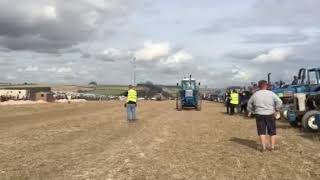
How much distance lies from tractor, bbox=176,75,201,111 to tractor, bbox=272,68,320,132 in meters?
17.8

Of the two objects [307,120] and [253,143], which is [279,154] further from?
[307,120]

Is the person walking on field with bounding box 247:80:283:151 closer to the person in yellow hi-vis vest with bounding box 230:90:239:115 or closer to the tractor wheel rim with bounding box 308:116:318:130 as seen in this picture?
the tractor wheel rim with bounding box 308:116:318:130

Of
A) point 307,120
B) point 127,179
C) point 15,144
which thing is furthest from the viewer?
point 307,120

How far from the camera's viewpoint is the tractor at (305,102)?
70.7 feet

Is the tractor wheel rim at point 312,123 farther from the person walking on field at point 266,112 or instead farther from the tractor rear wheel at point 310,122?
the person walking on field at point 266,112

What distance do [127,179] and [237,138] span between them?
8.88m

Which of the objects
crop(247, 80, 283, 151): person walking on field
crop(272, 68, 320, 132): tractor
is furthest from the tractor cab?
crop(247, 80, 283, 151): person walking on field

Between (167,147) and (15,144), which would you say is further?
(15,144)

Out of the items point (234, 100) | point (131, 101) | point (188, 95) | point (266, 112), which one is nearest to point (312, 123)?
point (266, 112)

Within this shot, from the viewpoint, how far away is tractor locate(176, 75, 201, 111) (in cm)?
4919

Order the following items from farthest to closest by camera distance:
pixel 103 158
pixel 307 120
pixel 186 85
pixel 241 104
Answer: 1. pixel 186 85
2. pixel 241 104
3. pixel 307 120
4. pixel 103 158

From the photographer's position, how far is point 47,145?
16.9 meters

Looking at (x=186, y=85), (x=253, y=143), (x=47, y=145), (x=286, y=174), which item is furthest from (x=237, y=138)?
(x=186, y=85)

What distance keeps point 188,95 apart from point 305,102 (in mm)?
25365
